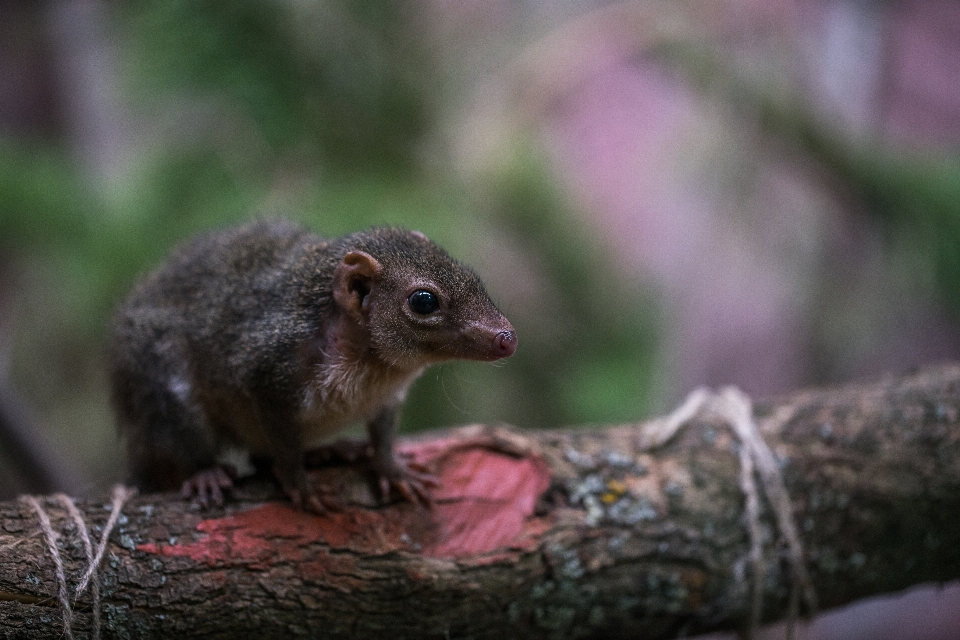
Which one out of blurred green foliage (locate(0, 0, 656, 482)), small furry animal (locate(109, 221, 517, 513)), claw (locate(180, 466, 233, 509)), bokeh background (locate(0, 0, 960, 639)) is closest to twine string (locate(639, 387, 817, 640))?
bokeh background (locate(0, 0, 960, 639))

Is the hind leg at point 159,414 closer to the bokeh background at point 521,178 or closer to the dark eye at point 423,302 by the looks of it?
the dark eye at point 423,302

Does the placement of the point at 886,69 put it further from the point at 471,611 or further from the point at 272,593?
the point at 272,593

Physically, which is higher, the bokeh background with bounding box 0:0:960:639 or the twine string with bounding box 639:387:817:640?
the bokeh background with bounding box 0:0:960:639

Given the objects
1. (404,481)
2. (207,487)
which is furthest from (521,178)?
(207,487)

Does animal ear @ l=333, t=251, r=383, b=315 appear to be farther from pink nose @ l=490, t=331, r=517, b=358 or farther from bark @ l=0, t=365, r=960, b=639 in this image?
bark @ l=0, t=365, r=960, b=639

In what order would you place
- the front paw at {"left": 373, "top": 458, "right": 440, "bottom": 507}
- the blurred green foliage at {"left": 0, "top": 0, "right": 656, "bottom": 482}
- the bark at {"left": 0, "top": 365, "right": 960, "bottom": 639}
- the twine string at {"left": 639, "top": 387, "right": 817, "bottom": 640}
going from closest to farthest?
the bark at {"left": 0, "top": 365, "right": 960, "bottom": 639} < the front paw at {"left": 373, "top": 458, "right": 440, "bottom": 507} < the twine string at {"left": 639, "top": 387, "right": 817, "bottom": 640} < the blurred green foliage at {"left": 0, "top": 0, "right": 656, "bottom": 482}

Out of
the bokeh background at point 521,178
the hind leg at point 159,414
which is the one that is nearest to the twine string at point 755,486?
the bokeh background at point 521,178

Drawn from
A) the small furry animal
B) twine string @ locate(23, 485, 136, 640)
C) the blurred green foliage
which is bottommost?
twine string @ locate(23, 485, 136, 640)
